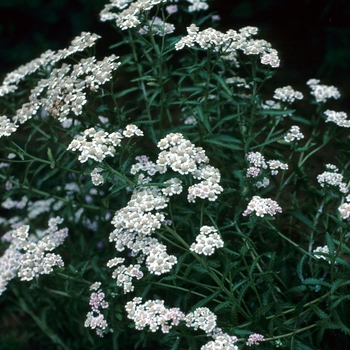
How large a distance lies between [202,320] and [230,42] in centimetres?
133

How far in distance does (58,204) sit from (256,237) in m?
1.30

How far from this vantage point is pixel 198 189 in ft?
7.27

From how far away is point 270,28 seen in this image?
444 centimetres

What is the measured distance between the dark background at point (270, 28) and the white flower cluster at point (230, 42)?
1.70m

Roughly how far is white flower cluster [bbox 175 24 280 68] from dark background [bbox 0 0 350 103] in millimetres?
1696

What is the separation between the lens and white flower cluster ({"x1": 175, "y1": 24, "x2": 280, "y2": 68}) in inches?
95.7

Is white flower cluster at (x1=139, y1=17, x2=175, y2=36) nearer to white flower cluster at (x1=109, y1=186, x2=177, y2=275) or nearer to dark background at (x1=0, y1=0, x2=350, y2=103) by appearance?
white flower cluster at (x1=109, y1=186, x2=177, y2=275)

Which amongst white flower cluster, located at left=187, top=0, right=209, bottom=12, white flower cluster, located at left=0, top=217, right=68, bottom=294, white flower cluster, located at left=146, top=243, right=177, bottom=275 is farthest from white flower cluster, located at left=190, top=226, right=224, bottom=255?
white flower cluster, located at left=187, top=0, right=209, bottom=12

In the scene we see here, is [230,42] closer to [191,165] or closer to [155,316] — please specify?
[191,165]

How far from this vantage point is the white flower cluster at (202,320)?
2145 millimetres

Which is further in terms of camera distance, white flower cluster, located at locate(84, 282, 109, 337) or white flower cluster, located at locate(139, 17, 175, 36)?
white flower cluster, located at locate(139, 17, 175, 36)

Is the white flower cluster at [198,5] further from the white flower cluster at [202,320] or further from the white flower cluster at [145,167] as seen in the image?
the white flower cluster at [202,320]

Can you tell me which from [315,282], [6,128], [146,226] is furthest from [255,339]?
[6,128]

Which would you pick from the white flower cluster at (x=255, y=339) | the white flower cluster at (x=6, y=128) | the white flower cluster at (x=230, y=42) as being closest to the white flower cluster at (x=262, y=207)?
the white flower cluster at (x=255, y=339)
